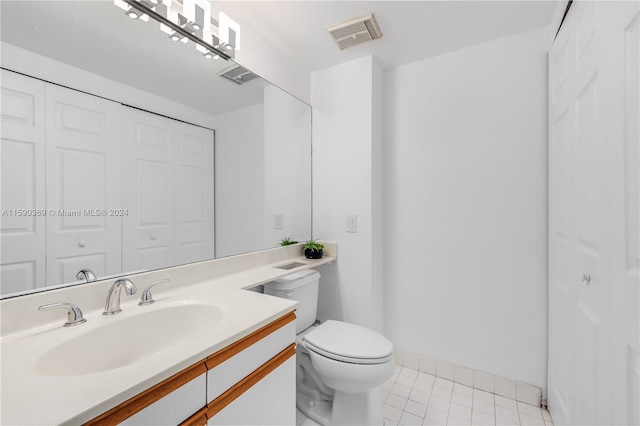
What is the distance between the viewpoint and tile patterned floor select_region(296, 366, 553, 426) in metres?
1.52

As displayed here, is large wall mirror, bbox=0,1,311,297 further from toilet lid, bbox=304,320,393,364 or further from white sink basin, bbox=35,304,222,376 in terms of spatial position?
toilet lid, bbox=304,320,393,364

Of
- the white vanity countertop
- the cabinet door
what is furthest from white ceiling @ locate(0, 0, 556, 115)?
the cabinet door

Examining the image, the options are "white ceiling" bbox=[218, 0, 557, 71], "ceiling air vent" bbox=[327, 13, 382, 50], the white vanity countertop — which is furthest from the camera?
"ceiling air vent" bbox=[327, 13, 382, 50]

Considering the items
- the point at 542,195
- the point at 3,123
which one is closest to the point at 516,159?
the point at 542,195

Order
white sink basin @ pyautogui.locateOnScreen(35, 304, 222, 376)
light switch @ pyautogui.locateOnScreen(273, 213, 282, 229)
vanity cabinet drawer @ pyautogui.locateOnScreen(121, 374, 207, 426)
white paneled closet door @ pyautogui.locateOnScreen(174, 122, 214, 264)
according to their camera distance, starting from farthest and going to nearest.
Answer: light switch @ pyautogui.locateOnScreen(273, 213, 282, 229)
white paneled closet door @ pyautogui.locateOnScreen(174, 122, 214, 264)
white sink basin @ pyautogui.locateOnScreen(35, 304, 222, 376)
vanity cabinet drawer @ pyautogui.locateOnScreen(121, 374, 207, 426)

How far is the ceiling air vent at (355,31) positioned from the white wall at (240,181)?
2.06 ft

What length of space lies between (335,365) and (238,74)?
5.28ft

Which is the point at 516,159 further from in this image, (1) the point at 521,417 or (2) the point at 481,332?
(1) the point at 521,417

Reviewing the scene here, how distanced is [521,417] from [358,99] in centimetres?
215

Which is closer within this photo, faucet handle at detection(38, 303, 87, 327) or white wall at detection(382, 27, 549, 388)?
faucet handle at detection(38, 303, 87, 327)

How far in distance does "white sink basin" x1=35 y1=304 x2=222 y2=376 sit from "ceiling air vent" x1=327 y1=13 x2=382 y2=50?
1.63 meters

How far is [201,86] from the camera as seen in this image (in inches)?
54.6

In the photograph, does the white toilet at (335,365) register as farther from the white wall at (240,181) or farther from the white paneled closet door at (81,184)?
the white paneled closet door at (81,184)

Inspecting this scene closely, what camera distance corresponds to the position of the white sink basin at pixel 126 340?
2.43ft
